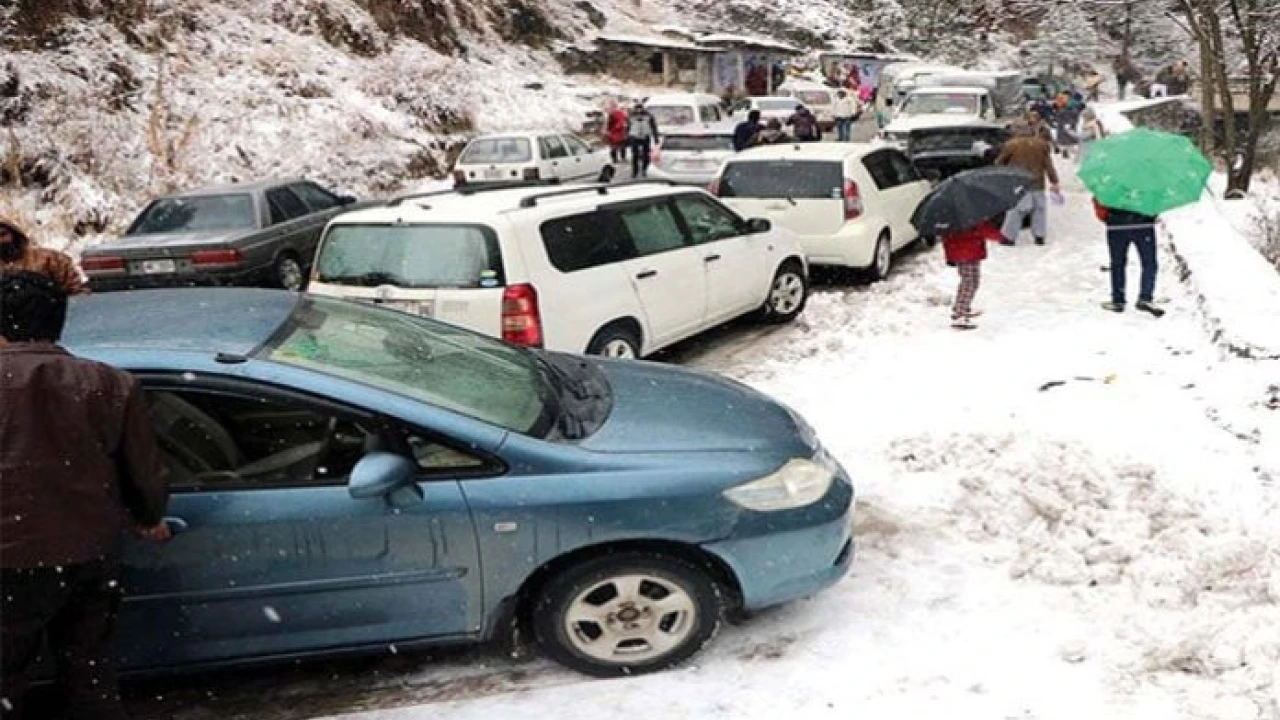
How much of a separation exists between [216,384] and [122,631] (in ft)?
3.10

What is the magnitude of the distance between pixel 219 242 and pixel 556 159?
9.52 meters

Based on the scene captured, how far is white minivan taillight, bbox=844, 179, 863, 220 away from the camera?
11.2 meters

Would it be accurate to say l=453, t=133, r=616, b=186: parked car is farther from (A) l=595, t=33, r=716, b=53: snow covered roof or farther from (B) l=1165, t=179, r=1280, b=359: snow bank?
A: (A) l=595, t=33, r=716, b=53: snow covered roof

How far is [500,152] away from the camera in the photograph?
66.3 feet

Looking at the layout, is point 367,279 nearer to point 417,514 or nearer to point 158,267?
point 417,514

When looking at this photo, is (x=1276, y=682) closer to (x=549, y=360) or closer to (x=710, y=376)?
(x=710, y=376)

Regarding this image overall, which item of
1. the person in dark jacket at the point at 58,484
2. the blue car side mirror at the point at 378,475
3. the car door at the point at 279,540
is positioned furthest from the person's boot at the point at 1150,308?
the person in dark jacket at the point at 58,484

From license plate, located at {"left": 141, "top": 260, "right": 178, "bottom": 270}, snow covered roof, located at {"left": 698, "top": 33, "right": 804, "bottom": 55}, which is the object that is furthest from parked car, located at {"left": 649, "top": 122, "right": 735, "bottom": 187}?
snow covered roof, located at {"left": 698, "top": 33, "right": 804, "bottom": 55}

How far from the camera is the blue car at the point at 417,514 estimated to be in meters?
3.80

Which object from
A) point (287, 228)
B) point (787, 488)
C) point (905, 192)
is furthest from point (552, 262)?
point (287, 228)

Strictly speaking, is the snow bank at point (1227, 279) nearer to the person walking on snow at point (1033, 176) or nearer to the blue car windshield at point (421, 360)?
the person walking on snow at point (1033, 176)

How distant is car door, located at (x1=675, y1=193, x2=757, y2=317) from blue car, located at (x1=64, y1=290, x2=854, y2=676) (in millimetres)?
4509

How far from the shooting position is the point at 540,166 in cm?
2006

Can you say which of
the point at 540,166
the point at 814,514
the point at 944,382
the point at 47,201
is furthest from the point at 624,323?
the point at 47,201
